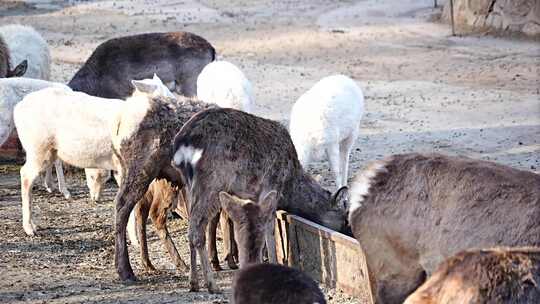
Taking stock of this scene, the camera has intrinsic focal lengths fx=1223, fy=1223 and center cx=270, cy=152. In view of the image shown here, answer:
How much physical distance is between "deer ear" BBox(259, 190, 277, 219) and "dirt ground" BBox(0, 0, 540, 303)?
0.64 metres


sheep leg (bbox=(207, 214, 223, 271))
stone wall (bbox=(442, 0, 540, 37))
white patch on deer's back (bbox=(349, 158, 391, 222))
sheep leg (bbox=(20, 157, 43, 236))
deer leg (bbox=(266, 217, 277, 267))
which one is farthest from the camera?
stone wall (bbox=(442, 0, 540, 37))

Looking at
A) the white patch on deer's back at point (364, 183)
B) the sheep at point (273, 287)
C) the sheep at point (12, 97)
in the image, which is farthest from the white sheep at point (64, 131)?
the sheep at point (273, 287)

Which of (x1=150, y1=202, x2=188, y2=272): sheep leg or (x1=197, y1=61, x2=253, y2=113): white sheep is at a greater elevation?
(x1=197, y1=61, x2=253, y2=113): white sheep

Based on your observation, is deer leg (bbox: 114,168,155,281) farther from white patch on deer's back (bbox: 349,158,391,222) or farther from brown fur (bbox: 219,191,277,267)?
white patch on deer's back (bbox: 349,158,391,222)

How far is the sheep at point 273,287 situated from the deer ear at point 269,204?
75.9 inches

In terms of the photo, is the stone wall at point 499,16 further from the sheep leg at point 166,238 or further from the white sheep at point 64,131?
the sheep leg at point 166,238

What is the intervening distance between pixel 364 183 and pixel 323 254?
1.41 metres

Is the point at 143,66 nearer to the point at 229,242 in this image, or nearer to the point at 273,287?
the point at 229,242

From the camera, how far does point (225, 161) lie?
769 centimetres

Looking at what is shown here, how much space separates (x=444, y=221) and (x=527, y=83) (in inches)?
356

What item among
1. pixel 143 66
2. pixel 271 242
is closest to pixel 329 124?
pixel 271 242

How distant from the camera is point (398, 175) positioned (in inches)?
255

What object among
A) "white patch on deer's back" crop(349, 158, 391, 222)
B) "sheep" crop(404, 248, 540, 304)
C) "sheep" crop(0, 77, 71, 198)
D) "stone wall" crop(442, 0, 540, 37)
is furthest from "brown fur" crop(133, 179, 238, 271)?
"stone wall" crop(442, 0, 540, 37)

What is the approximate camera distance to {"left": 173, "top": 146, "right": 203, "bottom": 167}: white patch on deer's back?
302 inches
